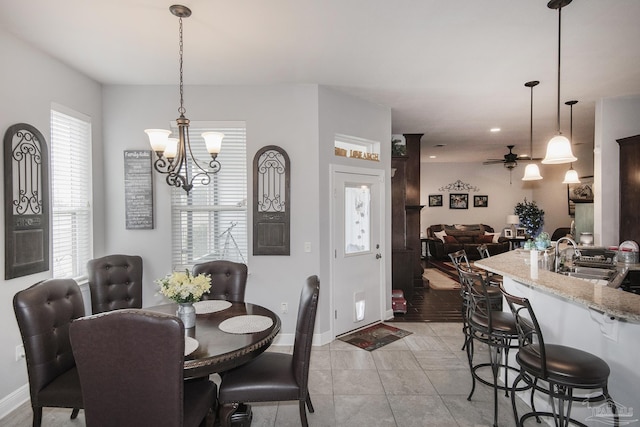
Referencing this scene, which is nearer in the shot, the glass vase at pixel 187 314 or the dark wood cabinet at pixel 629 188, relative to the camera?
the glass vase at pixel 187 314

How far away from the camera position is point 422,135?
641 cm

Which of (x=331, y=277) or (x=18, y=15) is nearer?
(x=18, y=15)

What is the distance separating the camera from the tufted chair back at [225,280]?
3006 millimetres

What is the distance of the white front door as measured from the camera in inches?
158

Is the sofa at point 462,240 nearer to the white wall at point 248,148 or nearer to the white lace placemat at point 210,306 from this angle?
the white wall at point 248,148

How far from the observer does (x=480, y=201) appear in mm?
10398

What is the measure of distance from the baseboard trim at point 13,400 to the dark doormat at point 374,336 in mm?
2840

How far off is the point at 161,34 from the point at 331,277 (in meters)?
2.80

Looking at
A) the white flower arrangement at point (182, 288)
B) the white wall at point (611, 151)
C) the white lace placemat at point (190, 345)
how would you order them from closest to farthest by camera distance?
the white lace placemat at point (190, 345) → the white flower arrangement at point (182, 288) → the white wall at point (611, 151)

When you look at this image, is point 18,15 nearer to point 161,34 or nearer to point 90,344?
point 161,34

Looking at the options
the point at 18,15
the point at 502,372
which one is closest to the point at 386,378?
the point at 502,372

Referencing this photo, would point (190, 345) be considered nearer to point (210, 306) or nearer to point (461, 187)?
point (210, 306)

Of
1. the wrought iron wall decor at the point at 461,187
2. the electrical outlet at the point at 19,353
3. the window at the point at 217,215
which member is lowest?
the electrical outlet at the point at 19,353

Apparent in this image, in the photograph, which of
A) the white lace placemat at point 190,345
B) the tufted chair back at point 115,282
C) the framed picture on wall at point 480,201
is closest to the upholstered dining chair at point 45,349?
the white lace placemat at point 190,345
